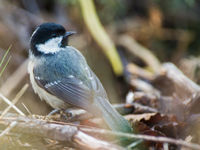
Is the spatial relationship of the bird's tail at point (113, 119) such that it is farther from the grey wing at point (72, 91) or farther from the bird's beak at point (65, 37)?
the bird's beak at point (65, 37)

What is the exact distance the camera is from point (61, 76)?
3324mm

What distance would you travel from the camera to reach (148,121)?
2.93m

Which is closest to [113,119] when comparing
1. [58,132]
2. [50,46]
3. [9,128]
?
[58,132]

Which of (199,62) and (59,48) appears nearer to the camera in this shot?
(59,48)

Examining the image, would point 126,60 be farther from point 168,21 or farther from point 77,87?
point 77,87

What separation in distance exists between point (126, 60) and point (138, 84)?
2.62 ft

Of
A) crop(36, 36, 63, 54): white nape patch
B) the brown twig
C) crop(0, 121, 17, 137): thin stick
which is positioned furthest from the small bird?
crop(0, 121, 17, 137): thin stick

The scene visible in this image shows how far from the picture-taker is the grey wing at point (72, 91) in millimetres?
3039

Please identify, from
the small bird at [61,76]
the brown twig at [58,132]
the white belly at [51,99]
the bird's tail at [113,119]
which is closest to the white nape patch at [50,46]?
the small bird at [61,76]

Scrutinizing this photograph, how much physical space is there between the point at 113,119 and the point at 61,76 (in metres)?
0.81

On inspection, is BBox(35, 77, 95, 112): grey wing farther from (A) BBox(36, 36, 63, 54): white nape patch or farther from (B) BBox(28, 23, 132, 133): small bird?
(A) BBox(36, 36, 63, 54): white nape patch

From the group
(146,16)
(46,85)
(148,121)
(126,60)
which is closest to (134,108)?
(148,121)

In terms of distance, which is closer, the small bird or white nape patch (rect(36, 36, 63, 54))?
the small bird

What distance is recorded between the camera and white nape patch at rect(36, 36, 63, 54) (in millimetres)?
3541
